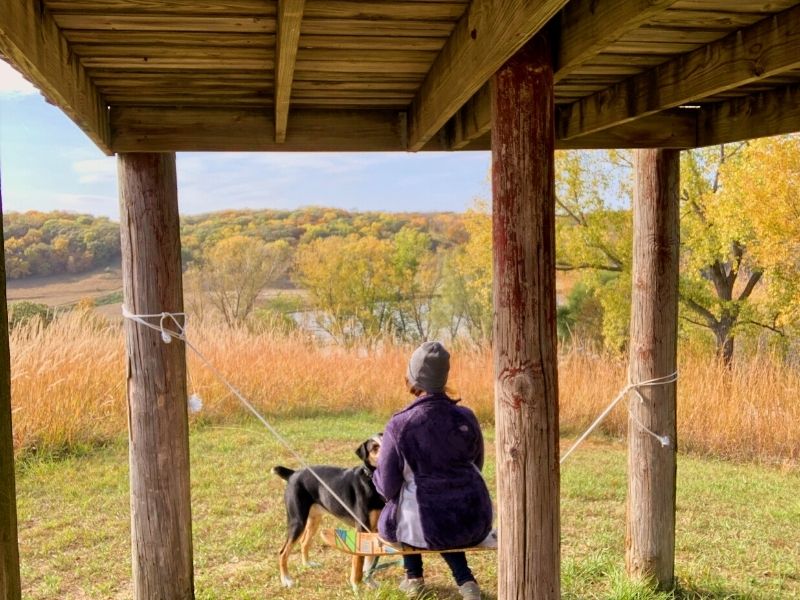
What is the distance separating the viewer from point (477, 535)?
4.16m

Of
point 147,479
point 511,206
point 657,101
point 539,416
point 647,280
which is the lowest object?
point 147,479

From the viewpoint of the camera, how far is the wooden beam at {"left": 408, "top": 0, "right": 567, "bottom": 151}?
222 cm

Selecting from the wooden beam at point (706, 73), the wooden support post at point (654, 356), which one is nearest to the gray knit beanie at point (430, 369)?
the wooden support post at point (654, 356)

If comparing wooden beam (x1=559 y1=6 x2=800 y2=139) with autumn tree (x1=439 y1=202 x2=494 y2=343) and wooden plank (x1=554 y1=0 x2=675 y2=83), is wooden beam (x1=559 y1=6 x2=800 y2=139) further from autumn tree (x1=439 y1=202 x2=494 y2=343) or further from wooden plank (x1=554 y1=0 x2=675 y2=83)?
autumn tree (x1=439 y1=202 x2=494 y2=343)

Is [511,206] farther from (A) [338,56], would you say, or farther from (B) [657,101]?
(B) [657,101]

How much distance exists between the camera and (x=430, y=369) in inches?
166

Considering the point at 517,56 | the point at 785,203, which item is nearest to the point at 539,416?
the point at 517,56

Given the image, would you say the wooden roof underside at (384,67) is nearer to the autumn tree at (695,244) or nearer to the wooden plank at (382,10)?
the wooden plank at (382,10)

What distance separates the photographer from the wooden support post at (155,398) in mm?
4301

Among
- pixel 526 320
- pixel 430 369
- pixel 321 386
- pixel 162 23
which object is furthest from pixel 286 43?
pixel 321 386

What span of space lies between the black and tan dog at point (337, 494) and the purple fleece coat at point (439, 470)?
36 cm

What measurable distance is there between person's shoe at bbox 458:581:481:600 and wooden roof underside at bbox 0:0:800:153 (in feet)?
7.81

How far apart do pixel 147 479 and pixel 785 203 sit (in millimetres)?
8615

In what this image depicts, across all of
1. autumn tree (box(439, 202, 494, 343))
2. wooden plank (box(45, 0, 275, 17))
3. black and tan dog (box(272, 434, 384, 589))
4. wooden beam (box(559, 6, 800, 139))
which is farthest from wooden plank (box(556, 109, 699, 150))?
autumn tree (box(439, 202, 494, 343))
